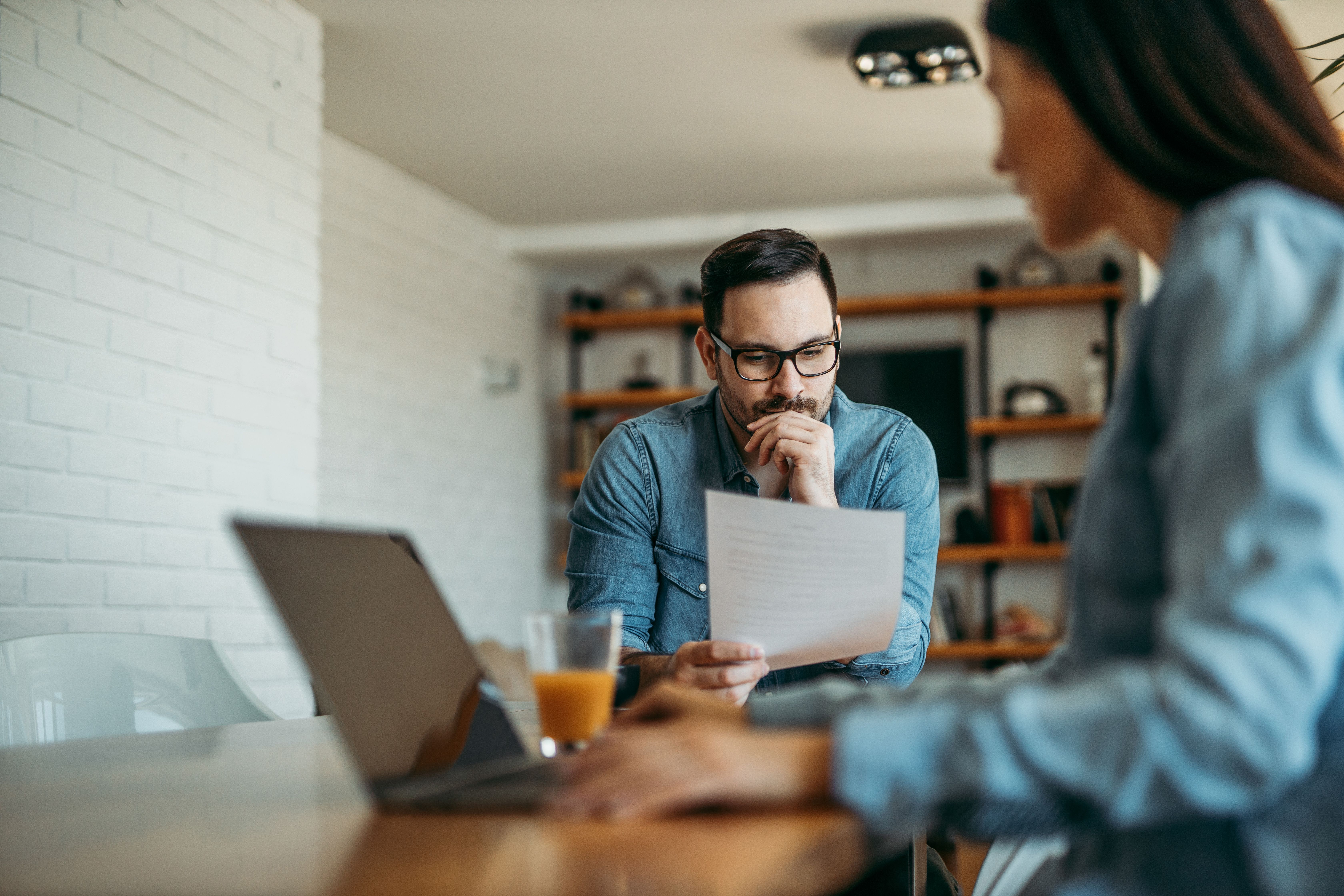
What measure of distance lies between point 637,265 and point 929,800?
18.3ft

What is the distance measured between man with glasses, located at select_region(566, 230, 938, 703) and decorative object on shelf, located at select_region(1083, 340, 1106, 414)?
391cm

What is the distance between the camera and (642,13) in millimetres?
3436

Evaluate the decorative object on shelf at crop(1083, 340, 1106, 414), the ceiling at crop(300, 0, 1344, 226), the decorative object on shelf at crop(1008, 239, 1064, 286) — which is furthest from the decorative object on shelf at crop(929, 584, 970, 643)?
the ceiling at crop(300, 0, 1344, 226)

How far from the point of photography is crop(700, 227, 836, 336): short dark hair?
68.7 inches

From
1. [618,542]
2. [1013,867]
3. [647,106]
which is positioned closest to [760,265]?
[618,542]

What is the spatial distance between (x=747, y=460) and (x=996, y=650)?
3.78m

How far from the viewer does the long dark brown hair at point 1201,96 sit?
2.35ft

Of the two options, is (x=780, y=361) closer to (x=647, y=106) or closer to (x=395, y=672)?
(x=395, y=672)

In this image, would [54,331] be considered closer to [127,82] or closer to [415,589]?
[127,82]

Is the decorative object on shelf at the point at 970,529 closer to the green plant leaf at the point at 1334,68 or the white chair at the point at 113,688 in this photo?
the green plant leaf at the point at 1334,68

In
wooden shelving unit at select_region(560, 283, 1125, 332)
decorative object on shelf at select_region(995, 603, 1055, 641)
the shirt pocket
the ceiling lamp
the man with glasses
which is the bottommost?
decorative object on shelf at select_region(995, 603, 1055, 641)

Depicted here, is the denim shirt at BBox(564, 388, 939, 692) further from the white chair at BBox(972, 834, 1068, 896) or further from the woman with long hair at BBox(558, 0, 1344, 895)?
the woman with long hair at BBox(558, 0, 1344, 895)

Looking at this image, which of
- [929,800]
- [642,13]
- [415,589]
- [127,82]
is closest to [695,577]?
[415,589]

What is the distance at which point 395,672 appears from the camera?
2.87 feet
